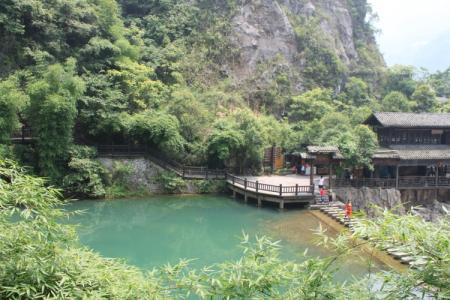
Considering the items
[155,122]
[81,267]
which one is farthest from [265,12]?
[81,267]

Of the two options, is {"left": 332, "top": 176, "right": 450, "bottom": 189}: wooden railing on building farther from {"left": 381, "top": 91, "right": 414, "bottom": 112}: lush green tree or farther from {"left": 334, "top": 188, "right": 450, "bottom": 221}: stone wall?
{"left": 381, "top": 91, "right": 414, "bottom": 112}: lush green tree

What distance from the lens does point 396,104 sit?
33.3 meters

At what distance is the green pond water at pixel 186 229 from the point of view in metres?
12.8

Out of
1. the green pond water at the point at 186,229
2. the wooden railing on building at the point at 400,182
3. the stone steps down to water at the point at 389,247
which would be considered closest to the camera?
the stone steps down to water at the point at 389,247

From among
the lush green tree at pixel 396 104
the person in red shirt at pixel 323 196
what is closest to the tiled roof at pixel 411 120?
the person in red shirt at pixel 323 196

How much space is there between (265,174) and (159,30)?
15191 mm

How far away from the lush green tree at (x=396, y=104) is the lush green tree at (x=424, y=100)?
1.34 metres

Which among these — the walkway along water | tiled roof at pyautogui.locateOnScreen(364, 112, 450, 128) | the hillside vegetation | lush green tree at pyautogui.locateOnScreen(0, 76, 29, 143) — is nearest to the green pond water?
the walkway along water

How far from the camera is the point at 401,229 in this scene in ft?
11.3

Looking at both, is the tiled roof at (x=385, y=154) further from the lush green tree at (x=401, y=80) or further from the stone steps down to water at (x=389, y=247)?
the lush green tree at (x=401, y=80)

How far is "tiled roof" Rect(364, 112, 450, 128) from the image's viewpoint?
66.6 feet

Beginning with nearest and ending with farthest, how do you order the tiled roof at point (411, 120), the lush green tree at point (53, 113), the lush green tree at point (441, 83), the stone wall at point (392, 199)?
the lush green tree at point (53, 113) → the stone wall at point (392, 199) → the tiled roof at point (411, 120) → the lush green tree at point (441, 83)

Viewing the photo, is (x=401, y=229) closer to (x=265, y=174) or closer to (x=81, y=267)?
(x=81, y=267)

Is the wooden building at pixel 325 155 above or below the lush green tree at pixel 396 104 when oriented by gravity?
below
